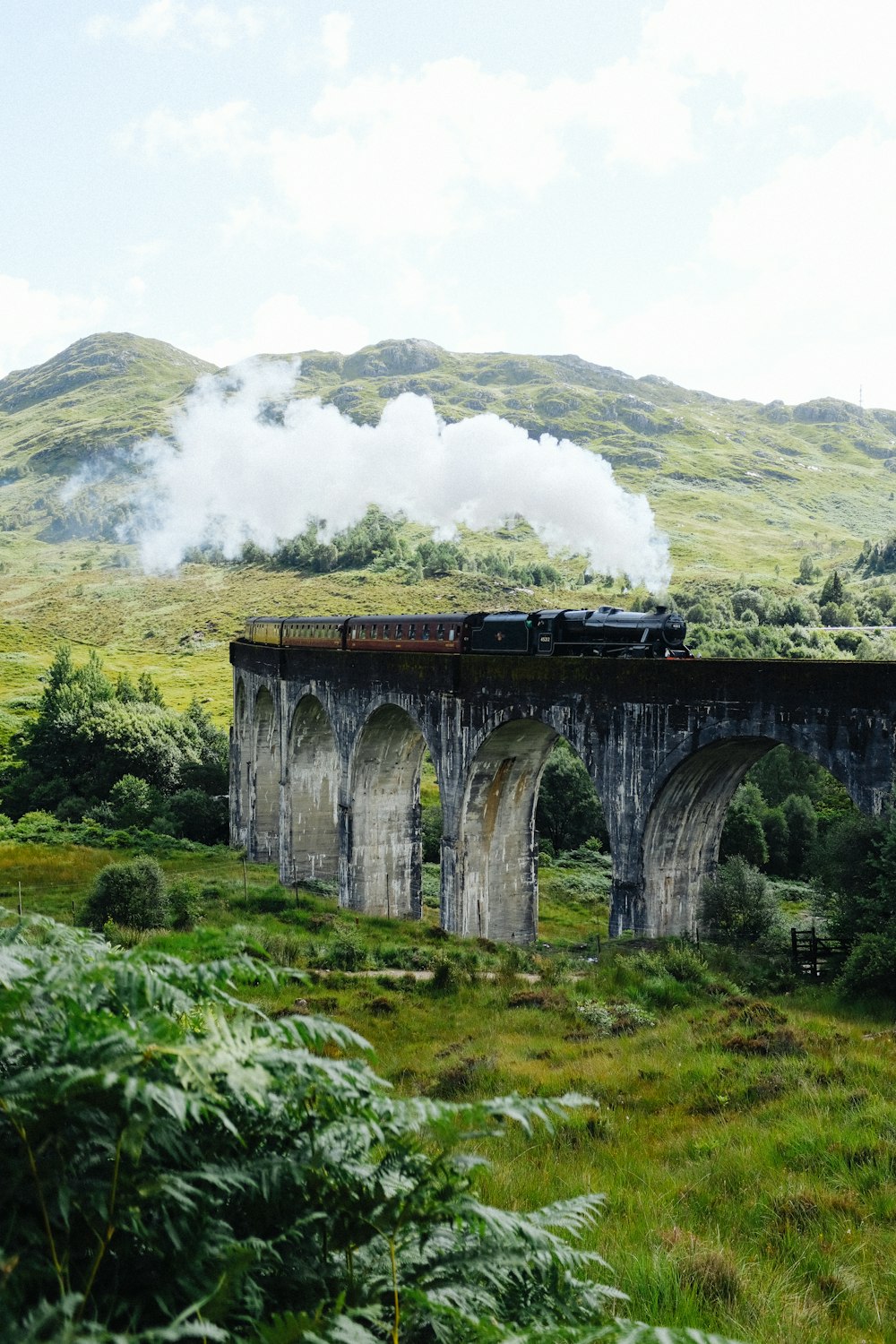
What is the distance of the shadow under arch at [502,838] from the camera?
25609 mm

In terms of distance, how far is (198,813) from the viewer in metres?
48.7

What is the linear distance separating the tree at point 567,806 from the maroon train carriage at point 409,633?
1912cm

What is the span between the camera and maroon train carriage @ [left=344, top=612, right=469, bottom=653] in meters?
26.7

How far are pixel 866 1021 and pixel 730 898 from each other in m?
9.57

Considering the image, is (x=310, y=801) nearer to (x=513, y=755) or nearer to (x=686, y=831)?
(x=513, y=755)

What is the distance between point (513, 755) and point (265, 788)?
1965cm

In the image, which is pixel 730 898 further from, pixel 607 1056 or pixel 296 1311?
pixel 296 1311

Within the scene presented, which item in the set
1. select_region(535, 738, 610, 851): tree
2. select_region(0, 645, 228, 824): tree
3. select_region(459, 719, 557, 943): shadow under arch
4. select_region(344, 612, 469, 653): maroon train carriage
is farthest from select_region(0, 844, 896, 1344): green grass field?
select_region(0, 645, 228, 824): tree

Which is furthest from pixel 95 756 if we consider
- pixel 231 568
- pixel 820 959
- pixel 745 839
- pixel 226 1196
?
pixel 231 568

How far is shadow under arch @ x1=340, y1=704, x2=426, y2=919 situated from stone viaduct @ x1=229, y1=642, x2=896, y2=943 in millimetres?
63

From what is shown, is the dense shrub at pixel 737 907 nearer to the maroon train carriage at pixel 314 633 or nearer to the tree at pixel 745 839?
the tree at pixel 745 839

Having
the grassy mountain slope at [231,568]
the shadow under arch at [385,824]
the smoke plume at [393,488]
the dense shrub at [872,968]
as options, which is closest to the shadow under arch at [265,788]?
the shadow under arch at [385,824]

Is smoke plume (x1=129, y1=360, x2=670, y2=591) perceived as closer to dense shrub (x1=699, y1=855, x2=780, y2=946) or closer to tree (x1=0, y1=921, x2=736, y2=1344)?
dense shrub (x1=699, y1=855, x2=780, y2=946)

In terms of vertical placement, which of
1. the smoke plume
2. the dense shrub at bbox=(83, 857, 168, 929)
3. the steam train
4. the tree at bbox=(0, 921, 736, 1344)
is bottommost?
the dense shrub at bbox=(83, 857, 168, 929)
